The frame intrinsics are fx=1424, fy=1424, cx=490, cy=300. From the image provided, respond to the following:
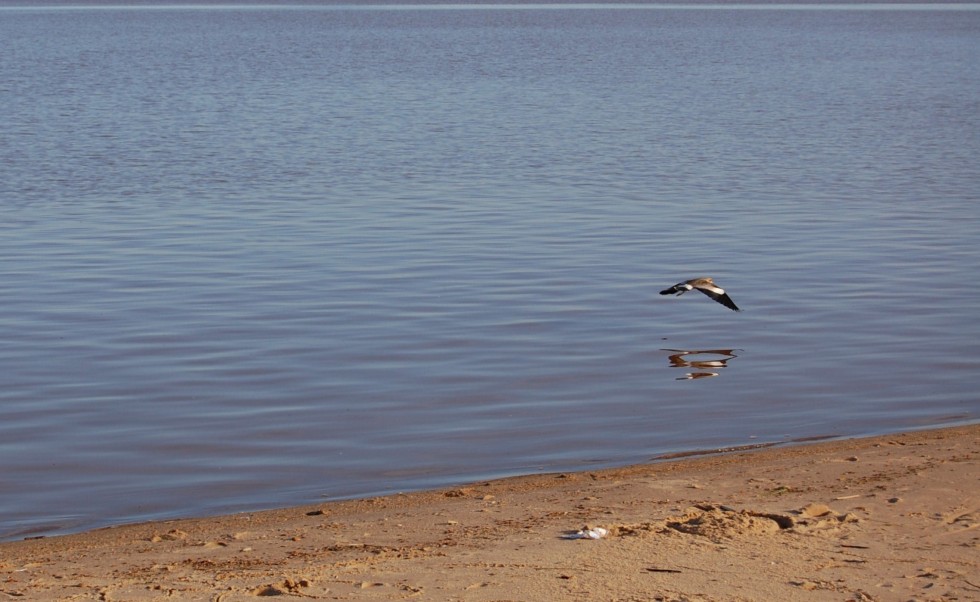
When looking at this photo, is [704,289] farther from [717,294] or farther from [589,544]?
[589,544]

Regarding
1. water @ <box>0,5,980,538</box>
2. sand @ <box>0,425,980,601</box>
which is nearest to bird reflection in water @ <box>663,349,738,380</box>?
water @ <box>0,5,980,538</box>

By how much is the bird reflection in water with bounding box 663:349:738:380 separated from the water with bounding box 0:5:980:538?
38 mm

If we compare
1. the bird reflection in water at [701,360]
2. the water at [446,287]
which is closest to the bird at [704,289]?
the water at [446,287]

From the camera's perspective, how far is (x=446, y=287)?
47.8 ft

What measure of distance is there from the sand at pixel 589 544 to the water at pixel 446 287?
0.91 metres

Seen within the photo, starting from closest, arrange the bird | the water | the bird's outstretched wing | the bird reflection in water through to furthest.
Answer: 1. the water
2. the bird reflection in water
3. the bird
4. the bird's outstretched wing

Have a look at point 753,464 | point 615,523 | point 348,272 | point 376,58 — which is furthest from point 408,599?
point 376,58

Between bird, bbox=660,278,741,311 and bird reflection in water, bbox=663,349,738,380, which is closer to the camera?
bird reflection in water, bbox=663,349,738,380

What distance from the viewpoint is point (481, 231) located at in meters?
18.1

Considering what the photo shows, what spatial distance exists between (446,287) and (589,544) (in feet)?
27.0

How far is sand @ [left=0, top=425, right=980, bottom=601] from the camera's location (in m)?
5.90

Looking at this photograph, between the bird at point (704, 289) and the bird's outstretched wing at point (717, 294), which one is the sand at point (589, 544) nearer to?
the bird at point (704, 289)

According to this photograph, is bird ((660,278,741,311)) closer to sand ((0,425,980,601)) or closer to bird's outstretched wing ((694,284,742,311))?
bird's outstretched wing ((694,284,742,311))

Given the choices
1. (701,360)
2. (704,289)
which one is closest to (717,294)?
(704,289)
